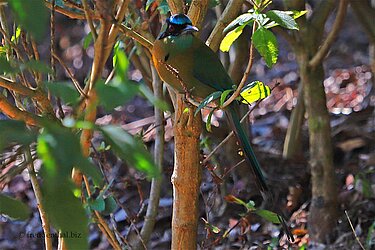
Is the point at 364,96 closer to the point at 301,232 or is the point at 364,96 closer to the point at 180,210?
the point at 301,232

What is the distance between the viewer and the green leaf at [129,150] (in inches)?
41.0

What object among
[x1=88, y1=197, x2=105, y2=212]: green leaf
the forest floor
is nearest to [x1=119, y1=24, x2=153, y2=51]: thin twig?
[x1=88, y1=197, x2=105, y2=212]: green leaf

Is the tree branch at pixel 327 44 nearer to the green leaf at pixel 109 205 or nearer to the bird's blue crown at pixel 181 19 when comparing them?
the bird's blue crown at pixel 181 19

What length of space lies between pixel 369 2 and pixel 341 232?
120 cm

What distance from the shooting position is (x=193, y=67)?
2959mm

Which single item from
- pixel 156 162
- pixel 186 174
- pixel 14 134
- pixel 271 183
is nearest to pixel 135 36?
pixel 186 174

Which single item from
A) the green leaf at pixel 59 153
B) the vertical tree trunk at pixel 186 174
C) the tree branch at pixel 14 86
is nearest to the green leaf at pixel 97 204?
the vertical tree trunk at pixel 186 174

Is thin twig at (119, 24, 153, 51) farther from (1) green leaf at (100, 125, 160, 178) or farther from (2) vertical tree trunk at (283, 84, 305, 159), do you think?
(2) vertical tree trunk at (283, 84, 305, 159)

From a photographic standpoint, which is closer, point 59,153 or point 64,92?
point 59,153

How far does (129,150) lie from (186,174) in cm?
120

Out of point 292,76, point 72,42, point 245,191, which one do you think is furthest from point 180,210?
point 72,42

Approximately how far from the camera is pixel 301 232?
3588mm

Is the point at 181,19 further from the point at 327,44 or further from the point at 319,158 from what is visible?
the point at 319,158

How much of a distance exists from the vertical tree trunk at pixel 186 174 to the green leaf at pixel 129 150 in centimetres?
115
